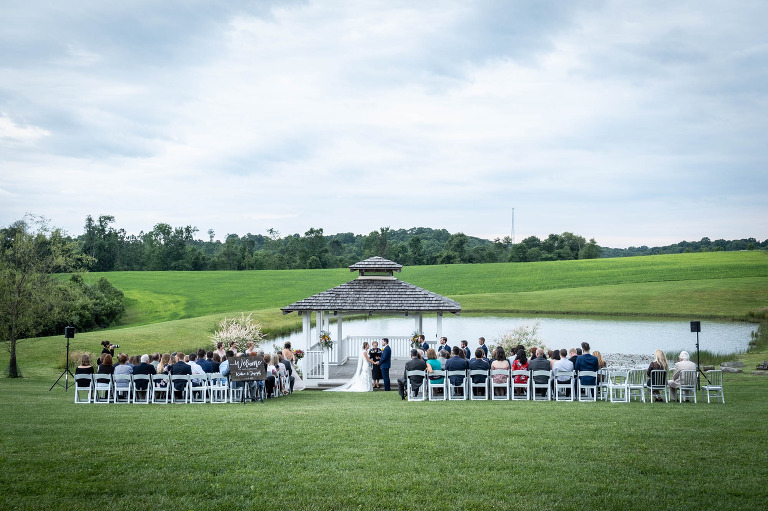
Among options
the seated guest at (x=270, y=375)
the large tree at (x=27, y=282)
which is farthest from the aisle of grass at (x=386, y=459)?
the large tree at (x=27, y=282)

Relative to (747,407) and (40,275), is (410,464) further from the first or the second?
(40,275)

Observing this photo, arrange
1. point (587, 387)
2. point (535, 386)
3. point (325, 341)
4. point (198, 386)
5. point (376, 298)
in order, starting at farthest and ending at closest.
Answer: point (376, 298) → point (325, 341) → point (198, 386) → point (535, 386) → point (587, 387)

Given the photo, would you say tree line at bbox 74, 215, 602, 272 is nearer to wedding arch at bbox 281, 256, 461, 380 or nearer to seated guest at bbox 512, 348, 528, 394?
wedding arch at bbox 281, 256, 461, 380

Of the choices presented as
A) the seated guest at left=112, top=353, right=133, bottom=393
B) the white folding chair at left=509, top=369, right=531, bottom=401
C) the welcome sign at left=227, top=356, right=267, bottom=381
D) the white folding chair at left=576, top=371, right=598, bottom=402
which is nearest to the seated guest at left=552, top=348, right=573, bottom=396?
the white folding chair at left=576, top=371, right=598, bottom=402

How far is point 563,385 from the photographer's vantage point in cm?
1288

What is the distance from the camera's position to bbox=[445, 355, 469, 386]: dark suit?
42.9ft

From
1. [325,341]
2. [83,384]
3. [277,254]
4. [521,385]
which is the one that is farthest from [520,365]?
[277,254]

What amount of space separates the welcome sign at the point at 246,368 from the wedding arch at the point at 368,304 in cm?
507

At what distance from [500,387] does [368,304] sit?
25.0ft

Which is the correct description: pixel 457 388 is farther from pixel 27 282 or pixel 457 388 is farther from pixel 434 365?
pixel 27 282

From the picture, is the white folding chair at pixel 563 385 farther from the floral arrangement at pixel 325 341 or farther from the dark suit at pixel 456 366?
the floral arrangement at pixel 325 341

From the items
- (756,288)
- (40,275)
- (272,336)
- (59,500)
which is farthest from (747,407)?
(756,288)

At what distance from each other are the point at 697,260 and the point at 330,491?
76352mm

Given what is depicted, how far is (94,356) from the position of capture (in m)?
26.9
